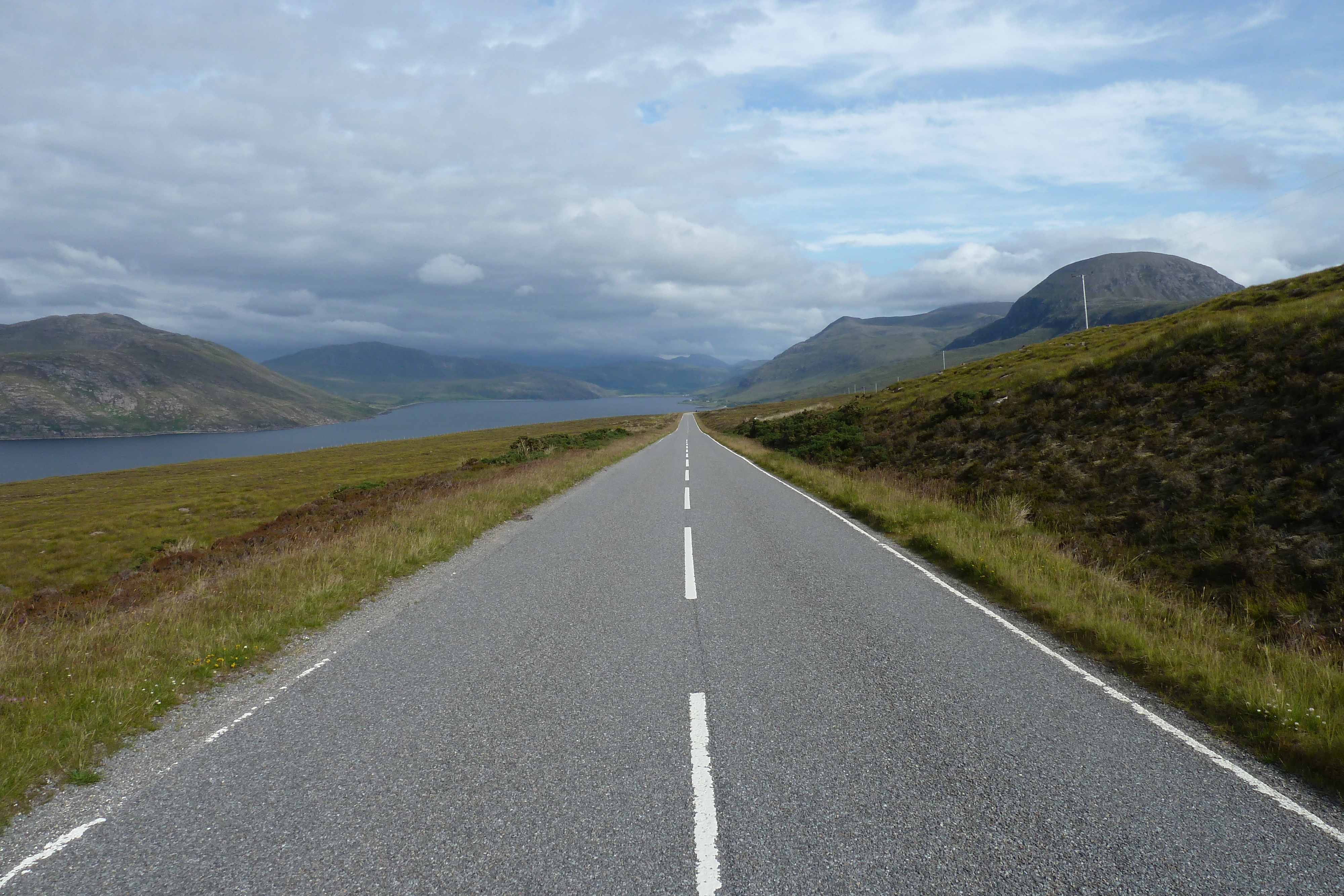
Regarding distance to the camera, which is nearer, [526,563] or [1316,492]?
[1316,492]

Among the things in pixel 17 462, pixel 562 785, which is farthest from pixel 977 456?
pixel 17 462

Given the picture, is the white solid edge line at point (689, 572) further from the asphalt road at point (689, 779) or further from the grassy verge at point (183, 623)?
the grassy verge at point (183, 623)

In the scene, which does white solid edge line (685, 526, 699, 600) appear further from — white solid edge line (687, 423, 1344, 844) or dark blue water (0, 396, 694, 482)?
dark blue water (0, 396, 694, 482)

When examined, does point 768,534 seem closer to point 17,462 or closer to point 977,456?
point 977,456

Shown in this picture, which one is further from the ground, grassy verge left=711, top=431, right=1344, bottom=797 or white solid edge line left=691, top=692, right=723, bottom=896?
white solid edge line left=691, top=692, right=723, bottom=896

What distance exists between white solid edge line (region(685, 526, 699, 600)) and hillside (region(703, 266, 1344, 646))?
6.84 m

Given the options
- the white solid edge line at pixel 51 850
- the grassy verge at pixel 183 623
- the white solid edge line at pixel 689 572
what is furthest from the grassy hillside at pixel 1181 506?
the grassy verge at pixel 183 623

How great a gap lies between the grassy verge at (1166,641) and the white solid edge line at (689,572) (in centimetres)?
435

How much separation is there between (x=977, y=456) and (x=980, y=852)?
1935 cm

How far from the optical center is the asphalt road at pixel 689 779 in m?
3.24

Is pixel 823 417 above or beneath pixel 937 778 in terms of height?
above

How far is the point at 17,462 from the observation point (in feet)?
403

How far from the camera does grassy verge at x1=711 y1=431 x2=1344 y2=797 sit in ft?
15.1

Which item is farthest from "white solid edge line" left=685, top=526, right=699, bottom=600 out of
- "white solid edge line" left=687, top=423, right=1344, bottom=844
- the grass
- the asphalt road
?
the grass
